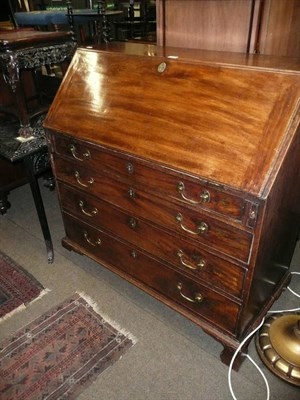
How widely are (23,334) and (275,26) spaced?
173 centimetres

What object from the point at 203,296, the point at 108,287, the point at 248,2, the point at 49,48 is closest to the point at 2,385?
the point at 108,287

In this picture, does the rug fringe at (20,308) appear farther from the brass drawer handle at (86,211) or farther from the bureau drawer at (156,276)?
the brass drawer handle at (86,211)

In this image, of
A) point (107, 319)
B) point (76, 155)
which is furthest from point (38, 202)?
point (107, 319)

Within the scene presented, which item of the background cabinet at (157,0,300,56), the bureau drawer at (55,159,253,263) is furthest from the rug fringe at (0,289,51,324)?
the background cabinet at (157,0,300,56)

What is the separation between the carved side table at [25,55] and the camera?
61.2 inches

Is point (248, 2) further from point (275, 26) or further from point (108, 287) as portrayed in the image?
point (108, 287)

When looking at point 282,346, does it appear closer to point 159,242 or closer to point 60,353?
point 159,242

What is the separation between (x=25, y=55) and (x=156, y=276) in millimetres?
1269

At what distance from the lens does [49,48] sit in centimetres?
176

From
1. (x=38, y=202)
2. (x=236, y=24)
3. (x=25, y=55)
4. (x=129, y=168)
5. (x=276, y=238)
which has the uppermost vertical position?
(x=236, y=24)

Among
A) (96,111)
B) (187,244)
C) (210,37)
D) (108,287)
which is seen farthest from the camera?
(108,287)

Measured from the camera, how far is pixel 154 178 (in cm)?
115

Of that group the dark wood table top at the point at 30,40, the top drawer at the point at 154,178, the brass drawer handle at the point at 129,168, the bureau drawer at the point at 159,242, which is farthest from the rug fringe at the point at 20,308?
the dark wood table top at the point at 30,40

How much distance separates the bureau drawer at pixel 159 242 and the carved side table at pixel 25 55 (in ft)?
1.61
